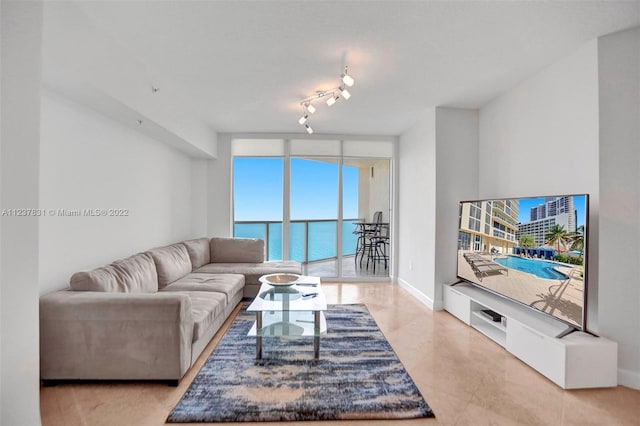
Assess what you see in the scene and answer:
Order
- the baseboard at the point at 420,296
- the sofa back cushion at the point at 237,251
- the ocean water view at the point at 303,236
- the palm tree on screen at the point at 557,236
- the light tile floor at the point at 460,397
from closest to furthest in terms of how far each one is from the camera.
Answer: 1. the light tile floor at the point at 460,397
2. the palm tree on screen at the point at 557,236
3. the baseboard at the point at 420,296
4. the sofa back cushion at the point at 237,251
5. the ocean water view at the point at 303,236

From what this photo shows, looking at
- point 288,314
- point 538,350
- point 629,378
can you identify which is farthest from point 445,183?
point 288,314

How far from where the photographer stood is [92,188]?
273 cm

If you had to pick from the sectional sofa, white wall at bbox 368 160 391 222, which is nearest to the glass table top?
the sectional sofa

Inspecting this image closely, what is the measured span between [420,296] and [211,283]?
2.71 m

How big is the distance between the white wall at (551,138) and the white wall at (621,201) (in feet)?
0.21

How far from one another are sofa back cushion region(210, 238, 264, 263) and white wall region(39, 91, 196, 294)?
0.80 metres

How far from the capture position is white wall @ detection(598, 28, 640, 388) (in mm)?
2191

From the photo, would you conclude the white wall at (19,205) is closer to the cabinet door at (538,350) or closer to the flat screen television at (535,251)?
the cabinet door at (538,350)

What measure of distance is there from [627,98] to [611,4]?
667 millimetres

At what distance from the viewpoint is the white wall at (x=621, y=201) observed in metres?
2.19

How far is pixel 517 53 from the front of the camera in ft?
8.42

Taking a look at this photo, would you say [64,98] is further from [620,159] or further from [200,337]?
[620,159]

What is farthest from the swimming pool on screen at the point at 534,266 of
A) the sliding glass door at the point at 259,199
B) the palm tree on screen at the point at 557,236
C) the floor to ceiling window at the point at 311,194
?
the sliding glass door at the point at 259,199

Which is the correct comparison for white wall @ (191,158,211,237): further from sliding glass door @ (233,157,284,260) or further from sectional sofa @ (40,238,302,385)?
sectional sofa @ (40,238,302,385)
